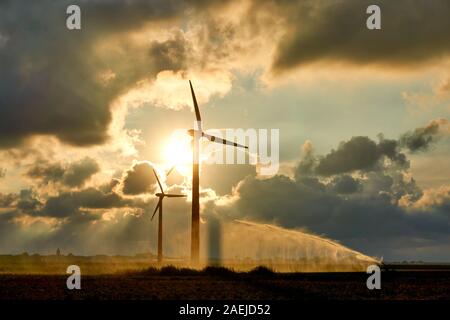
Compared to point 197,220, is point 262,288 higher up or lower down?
lower down

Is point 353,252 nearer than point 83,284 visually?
No

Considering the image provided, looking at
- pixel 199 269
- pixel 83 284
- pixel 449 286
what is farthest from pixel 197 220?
pixel 449 286

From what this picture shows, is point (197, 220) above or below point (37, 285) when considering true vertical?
above

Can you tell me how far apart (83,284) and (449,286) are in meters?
27.3
